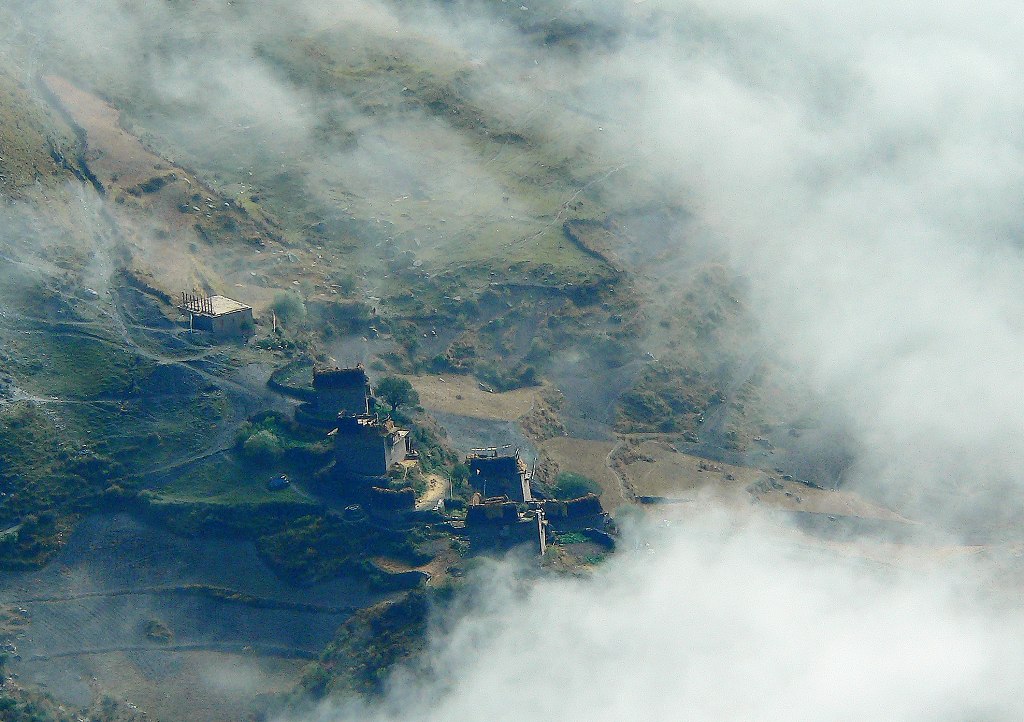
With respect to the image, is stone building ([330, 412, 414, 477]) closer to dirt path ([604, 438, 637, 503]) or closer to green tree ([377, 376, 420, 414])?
green tree ([377, 376, 420, 414])

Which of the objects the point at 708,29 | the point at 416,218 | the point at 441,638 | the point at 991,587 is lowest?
the point at 441,638

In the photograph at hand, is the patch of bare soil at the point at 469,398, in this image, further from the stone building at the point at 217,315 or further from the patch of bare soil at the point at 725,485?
the stone building at the point at 217,315

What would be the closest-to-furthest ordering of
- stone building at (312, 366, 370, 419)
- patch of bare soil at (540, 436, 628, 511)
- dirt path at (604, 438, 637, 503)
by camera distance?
1. stone building at (312, 366, 370, 419)
2. patch of bare soil at (540, 436, 628, 511)
3. dirt path at (604, 438, 637, 503)

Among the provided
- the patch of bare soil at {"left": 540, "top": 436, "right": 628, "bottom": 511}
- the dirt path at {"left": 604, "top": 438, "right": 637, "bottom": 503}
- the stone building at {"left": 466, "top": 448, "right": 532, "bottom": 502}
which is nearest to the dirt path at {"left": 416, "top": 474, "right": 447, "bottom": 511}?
the stone building at {"left": 466, "top": 448, "right": 532, "bottom": 502}

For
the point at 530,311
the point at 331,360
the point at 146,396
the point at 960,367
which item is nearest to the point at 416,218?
the point at 530,311

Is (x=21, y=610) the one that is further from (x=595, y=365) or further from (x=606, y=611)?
(x=595, y=365)

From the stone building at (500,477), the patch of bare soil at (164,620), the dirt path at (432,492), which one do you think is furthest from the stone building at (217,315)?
the stone building at (500,477)
